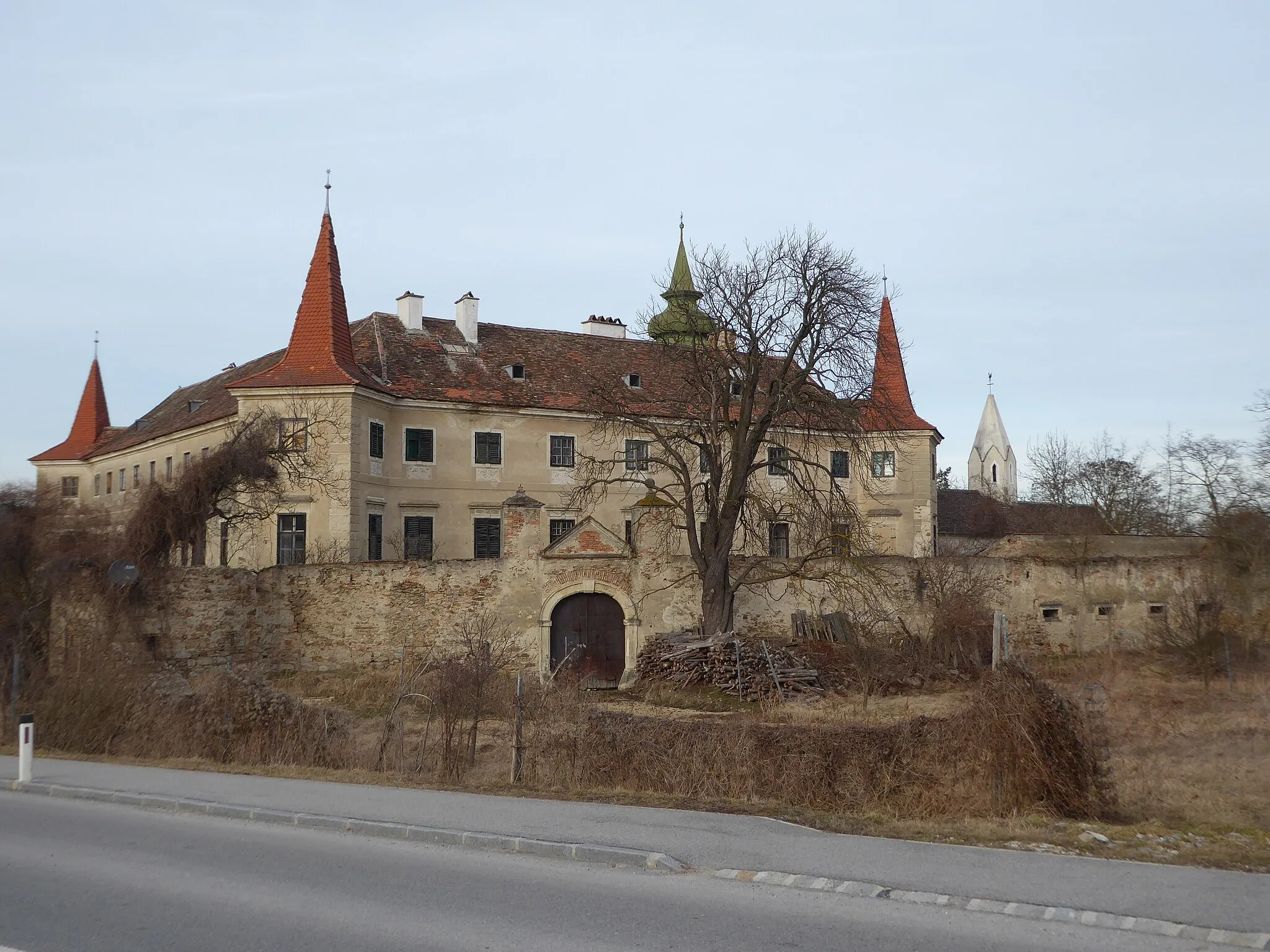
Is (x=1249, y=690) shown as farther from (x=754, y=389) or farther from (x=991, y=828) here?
(x=991, y=828)

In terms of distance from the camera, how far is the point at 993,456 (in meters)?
94.5

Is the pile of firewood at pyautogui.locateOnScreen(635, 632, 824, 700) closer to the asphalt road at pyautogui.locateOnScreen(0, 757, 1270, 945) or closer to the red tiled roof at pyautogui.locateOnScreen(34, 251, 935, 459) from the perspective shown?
the red tiled roof at pyautogui.locateOnScreen(34, 251, 935, 459)

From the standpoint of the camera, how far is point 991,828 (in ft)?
35.4

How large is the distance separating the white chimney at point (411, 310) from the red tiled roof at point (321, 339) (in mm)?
3350

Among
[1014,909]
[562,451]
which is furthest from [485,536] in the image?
[1014,909]

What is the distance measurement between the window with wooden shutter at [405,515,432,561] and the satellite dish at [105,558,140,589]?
14385mm

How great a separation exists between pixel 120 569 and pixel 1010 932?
74.0 feet

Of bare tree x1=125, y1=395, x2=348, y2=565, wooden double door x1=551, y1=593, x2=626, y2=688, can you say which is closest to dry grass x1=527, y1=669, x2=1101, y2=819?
wooden double door x1=551, y1=593, x2=626, y2=688

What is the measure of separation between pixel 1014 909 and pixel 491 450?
3427cm

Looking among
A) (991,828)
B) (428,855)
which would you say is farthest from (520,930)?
(991,828)

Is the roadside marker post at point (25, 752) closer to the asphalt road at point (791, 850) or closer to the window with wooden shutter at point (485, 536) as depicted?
the asphalt road at point (791, 850)

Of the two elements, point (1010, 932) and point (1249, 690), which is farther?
point (1249, 690)

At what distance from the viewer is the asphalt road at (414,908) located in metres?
7.06

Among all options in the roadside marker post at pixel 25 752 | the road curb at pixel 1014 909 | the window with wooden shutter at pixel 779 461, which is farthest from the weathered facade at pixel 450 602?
the road curb at pixel 1014 909
